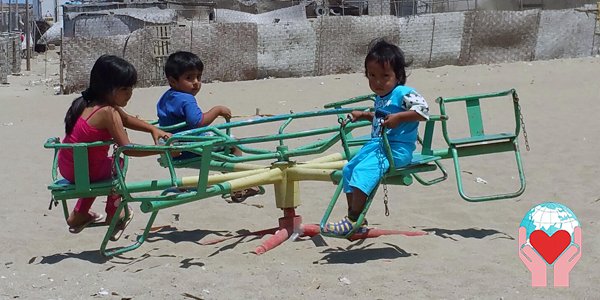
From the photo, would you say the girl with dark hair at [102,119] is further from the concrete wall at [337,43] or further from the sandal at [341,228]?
the concrete wall at [337,43]

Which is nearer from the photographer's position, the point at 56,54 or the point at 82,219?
the point at 82,219

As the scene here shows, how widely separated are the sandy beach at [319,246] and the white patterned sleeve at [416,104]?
799 mm

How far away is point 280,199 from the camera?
511 centimetres

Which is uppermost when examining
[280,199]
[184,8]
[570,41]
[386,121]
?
[184,8]

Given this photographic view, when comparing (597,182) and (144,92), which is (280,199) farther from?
(144,92)

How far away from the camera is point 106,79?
484 centimetres

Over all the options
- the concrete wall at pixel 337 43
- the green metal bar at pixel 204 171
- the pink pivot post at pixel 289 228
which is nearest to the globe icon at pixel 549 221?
the pink pivot post at pixel 289 228

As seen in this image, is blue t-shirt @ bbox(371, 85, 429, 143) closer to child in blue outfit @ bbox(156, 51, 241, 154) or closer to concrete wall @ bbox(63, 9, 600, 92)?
child in blue outfit @ bbox(156, 51, 241, 154)

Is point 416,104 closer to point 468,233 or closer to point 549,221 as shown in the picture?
point 549,221

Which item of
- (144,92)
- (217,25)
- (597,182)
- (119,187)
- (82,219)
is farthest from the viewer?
(217,25)

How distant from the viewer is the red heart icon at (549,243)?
4097mm

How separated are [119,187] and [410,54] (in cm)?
1478

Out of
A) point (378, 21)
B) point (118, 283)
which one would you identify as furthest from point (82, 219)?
point (378, 21)

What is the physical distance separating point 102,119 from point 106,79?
0.24 meters
